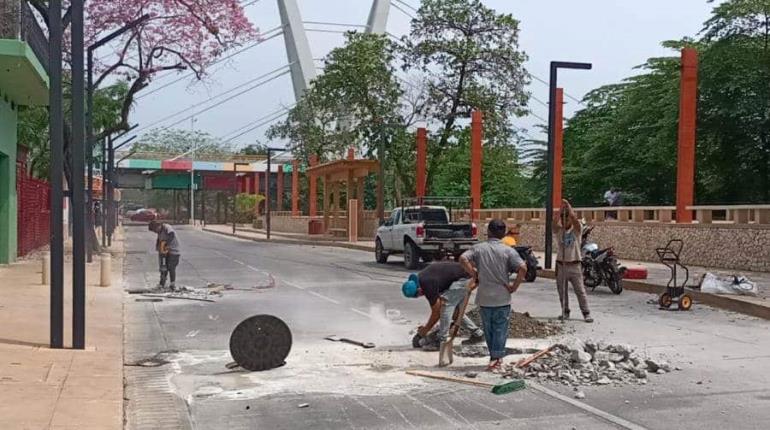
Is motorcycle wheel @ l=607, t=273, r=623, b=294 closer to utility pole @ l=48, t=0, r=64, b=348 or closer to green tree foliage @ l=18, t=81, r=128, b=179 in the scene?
utility pole @ l=48, t=0, r=64, b=348

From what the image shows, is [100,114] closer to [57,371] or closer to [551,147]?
[551,147]

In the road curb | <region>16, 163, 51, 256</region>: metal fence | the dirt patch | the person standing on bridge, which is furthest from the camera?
<region>16, 163, 51, 256</region>: metal fence

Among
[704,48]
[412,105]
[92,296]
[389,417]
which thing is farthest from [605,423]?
[412,105]

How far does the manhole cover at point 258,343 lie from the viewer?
8.92 m

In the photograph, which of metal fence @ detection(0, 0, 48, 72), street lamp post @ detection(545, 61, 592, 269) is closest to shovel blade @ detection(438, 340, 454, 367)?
metal fence @ detection(0, 0, 48, 72)

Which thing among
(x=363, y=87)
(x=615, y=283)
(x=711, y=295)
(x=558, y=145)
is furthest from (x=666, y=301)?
(x=363, y=87)

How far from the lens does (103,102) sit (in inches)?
1298

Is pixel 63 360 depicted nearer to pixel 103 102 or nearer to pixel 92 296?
pixel 92 296

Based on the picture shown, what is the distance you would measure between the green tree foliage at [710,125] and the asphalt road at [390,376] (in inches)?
606

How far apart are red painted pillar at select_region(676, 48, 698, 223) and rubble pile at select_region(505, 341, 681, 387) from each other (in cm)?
1669

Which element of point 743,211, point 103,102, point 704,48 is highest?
point 704,48

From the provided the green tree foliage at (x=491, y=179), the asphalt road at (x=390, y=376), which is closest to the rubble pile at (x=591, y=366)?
the asphalt road at (x=390, y=376)

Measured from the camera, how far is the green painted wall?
21.5 metres

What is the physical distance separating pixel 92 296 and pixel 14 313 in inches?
139
